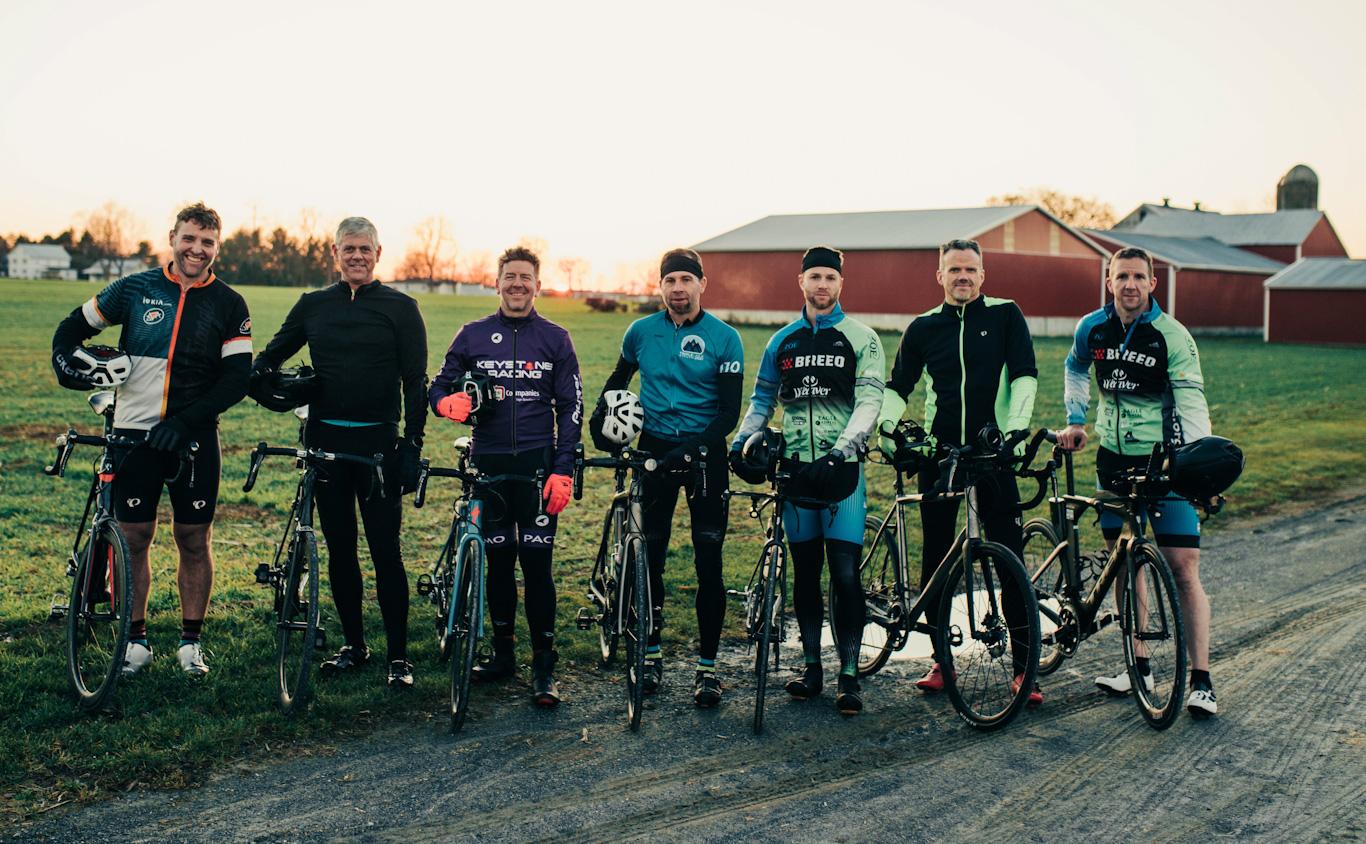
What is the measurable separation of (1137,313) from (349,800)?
162 inches

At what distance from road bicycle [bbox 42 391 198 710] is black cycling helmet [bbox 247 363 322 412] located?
0.43m

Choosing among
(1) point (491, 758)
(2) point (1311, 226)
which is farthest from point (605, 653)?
(2) point (1311, 226)

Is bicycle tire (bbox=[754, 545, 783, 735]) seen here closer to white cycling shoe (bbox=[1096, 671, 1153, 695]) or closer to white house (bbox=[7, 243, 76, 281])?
white cycling shoe (bbox=[1096, 671, 1153, 695])

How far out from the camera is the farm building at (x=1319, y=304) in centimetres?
5009

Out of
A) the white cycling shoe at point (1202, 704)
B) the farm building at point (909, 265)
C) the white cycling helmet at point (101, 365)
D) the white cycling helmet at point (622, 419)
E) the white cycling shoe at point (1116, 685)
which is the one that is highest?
the farm building at point (909, 265)

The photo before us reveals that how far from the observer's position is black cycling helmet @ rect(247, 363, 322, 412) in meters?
5.32

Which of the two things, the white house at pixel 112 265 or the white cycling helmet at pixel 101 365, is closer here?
the white cycling helmet at pixel 101 365

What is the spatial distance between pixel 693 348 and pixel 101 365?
2722 mm

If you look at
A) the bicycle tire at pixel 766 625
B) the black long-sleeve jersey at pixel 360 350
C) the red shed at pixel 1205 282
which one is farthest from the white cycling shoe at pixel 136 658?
the red shed at pixel 1205 282

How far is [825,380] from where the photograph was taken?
212 inches

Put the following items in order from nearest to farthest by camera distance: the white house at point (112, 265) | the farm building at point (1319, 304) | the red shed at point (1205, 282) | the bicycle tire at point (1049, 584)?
the bicycle tire at point (1049, 584)
the farm building at point (1319, 304)
the red shed at point (1205, 282)
the white house at point (112, 265)

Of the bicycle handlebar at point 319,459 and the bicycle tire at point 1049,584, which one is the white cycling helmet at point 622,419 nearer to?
the bicycle handlebar at point 319,459

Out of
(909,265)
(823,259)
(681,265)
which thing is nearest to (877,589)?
(823,259)

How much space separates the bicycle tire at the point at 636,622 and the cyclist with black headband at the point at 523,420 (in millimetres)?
399
